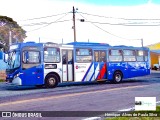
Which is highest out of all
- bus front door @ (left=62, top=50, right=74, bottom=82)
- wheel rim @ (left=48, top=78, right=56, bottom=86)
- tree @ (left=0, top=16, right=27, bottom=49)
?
tree @ (left=0, top=16, right=27, bottom=49)

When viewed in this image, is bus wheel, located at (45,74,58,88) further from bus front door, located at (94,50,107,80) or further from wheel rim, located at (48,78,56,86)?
bus front door, located at (94,50,107,80)

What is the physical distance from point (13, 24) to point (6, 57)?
44.6 m

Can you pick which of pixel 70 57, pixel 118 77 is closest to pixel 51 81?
pixel 70 57

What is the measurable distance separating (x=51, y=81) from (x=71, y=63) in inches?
72.8

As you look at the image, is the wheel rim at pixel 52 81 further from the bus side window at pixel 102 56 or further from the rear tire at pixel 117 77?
the rear tire at pixel 117 77

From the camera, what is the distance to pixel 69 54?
20328 millimetres

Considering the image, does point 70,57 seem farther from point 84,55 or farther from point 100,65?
point 100,65

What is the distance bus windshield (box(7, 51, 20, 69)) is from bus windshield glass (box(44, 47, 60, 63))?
171 cm

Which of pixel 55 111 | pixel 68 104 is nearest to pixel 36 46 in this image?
pixel 68 104

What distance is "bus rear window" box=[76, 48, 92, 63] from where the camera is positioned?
2082 cm

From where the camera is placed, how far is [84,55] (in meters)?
21.2

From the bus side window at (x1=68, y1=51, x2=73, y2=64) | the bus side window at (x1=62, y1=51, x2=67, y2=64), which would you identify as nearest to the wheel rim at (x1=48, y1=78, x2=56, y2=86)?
the bus side window at (x1=62, y1=51, x2=67, y2=64)

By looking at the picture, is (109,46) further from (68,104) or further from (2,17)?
(2,17)

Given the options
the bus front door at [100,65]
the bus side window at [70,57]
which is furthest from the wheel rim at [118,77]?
the bus side window at [70,57]
